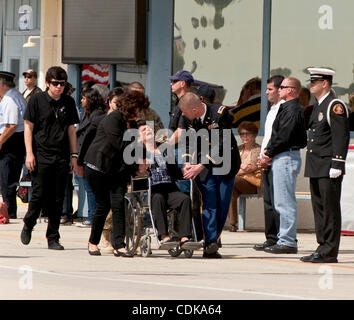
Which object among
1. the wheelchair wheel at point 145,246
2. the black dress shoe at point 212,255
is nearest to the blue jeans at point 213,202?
the black dress shoe at point 212,255

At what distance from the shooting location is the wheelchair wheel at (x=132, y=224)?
12.0 m

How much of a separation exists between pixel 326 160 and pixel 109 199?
224cm

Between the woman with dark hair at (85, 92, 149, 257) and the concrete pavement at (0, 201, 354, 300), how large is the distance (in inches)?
14.1

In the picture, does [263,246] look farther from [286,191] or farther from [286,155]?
[286,155]

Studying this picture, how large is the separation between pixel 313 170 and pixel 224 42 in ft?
17.2

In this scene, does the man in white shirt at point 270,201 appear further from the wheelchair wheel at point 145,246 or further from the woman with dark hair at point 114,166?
the woman with dark hair at point 114,166

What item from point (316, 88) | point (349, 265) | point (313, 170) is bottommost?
point (349, 265)

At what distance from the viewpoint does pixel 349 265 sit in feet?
38.0

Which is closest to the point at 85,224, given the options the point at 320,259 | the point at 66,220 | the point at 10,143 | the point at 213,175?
the point at 66,220

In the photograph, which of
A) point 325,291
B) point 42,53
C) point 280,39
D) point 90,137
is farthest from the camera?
point 42,53

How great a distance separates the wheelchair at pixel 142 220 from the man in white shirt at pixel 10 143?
4656mm

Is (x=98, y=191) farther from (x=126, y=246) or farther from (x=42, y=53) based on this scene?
(x=42, y=53)

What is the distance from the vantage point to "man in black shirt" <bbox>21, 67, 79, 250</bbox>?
1250 centimetres
